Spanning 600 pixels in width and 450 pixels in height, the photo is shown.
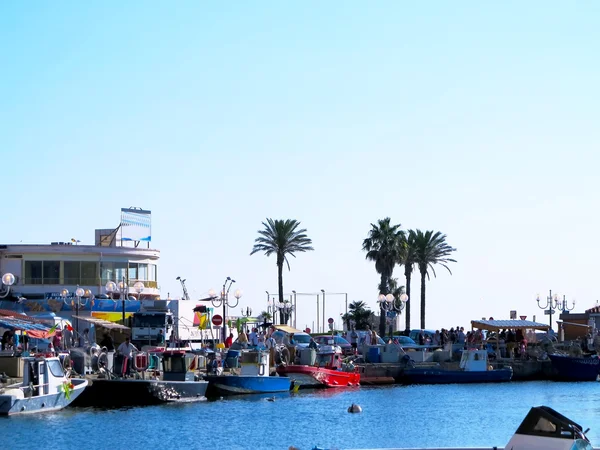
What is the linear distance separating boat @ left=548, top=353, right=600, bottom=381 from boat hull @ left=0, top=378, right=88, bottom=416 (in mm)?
37563

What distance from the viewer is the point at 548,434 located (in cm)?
2562

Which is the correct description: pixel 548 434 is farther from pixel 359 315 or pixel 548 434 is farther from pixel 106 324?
pixel 359 315

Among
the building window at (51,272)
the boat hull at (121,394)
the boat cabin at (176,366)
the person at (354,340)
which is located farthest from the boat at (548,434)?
the building window at (51,272)

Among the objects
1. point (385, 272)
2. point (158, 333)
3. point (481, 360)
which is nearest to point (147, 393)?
point (158, 333)

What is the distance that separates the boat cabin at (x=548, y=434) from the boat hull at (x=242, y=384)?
101 feet

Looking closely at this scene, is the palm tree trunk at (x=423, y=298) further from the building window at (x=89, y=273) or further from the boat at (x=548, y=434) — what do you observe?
the boat at (x=548, y=434)

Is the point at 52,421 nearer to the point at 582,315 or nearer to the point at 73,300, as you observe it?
the point at 73,300

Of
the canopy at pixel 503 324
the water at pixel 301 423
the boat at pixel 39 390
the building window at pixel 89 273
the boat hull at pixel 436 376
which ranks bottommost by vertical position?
the water at pixel 301 423

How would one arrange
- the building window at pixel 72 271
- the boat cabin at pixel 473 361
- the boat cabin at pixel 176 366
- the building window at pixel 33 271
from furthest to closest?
1. the building window at pixel 72 271
2. the building window at pixel 33 271
3. the boat cabin at pixel 473 361
4. the boat cabin at pixel 176 366

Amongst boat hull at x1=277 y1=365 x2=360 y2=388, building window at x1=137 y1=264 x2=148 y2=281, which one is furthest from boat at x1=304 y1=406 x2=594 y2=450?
building window at x1=137 y1=264 x2=148 y2=281

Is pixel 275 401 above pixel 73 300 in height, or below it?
below

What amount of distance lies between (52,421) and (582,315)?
185ft

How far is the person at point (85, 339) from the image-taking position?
200ft

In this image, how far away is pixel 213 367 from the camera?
56812 mm
